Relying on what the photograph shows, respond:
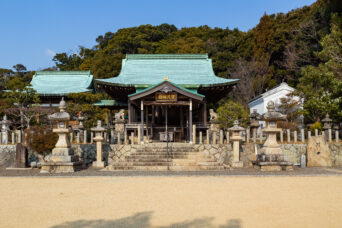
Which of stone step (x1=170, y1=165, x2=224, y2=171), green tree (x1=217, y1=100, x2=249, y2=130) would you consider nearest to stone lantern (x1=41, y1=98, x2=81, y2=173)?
stone step (x1=170, y1=165, x2=224, y2=171)

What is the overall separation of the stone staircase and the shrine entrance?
2.11 ft

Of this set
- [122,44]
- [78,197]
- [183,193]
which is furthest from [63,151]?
[122,44]

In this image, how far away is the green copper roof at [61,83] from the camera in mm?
21812

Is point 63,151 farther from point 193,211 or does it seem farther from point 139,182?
point 193,211

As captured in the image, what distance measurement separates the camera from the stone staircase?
34.4 feet

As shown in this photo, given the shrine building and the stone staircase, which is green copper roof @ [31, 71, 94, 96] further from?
the stone staircase

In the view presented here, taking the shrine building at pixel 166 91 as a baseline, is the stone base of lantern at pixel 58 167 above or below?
below

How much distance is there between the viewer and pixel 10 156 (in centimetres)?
1312

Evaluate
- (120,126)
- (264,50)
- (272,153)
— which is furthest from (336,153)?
A: (264,50)

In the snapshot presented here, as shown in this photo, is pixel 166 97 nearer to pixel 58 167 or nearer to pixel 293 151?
pixel 58 167

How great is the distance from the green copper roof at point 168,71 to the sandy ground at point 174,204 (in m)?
10.00

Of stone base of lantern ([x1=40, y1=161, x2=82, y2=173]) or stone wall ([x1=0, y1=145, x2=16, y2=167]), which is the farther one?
stone wall ([x1=0, y1=145, x2=16, y2=167])

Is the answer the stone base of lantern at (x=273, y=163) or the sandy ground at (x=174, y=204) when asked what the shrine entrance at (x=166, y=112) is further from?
the sandy ground at (x=174, y=204)

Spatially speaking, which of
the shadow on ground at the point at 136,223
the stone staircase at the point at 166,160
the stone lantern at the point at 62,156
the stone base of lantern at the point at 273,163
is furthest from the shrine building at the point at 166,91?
the shadow on ground at the point at 136,223
